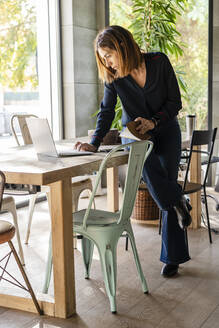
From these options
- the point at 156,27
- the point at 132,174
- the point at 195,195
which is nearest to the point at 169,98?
the point at 132,174

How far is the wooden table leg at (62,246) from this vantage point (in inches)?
89.5

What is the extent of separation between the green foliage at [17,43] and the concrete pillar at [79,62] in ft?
1.62

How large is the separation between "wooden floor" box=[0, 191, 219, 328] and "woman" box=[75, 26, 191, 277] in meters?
0.19

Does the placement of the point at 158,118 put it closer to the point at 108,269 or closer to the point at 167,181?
the point at 167,181

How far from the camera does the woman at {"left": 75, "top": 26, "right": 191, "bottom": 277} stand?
2.69 metres

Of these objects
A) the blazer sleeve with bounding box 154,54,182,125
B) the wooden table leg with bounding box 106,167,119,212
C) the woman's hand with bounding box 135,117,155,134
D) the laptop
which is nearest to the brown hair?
the blazer sleeve with bounding box 154,54,182,125

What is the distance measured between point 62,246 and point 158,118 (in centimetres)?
88

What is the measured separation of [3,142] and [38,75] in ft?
2.87

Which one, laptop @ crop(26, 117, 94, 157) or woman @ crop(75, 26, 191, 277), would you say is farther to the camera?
woman @ crop(75, 26, 191, 277)

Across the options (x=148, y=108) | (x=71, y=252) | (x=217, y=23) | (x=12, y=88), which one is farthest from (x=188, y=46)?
(x=71, y=252)

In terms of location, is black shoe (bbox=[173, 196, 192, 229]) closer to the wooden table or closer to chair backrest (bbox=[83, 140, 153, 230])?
chair backrest (bbox=[83, 140, 153, 230])

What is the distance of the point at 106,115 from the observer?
2.90 m

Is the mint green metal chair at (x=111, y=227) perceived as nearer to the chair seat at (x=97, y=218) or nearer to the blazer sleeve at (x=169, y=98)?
the chair seat at (x=97, y=218)

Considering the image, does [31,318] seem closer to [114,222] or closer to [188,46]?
[114,222]
